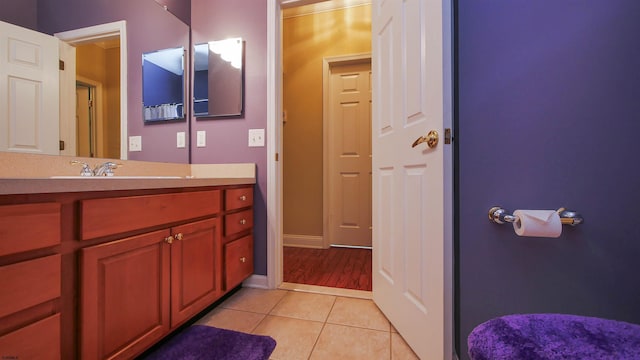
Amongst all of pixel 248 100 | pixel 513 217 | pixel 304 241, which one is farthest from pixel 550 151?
pixel 304 241

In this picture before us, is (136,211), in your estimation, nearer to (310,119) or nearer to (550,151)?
(550,151)

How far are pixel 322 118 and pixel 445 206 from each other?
213 cm

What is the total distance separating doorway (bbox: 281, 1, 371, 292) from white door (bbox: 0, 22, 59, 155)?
1.98m

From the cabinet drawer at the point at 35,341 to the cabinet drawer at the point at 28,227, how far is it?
0.21 m

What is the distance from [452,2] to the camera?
3.38 feet

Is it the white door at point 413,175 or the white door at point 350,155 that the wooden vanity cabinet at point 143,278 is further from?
the white door at point 350,155

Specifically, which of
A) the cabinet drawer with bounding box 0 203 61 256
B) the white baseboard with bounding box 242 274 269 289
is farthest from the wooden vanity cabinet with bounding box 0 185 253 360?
the white baseboard with bounding box 242 274 269 289

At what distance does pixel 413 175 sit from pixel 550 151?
18.4 inches

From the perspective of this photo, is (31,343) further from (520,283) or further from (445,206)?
(520,283)

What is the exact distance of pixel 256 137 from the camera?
6.00 feet

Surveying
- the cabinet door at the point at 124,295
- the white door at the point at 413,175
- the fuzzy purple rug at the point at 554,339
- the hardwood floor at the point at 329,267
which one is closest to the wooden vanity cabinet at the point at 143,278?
the cabinet door at the point at 124,295

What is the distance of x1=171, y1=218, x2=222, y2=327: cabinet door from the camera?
1.14m

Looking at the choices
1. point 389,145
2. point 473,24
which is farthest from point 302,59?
point 473,24

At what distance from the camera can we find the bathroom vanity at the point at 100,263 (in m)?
0.65
